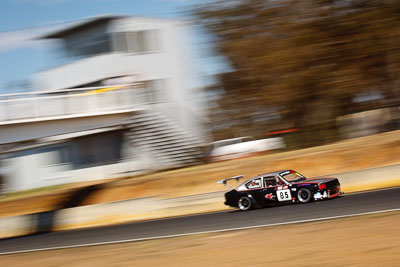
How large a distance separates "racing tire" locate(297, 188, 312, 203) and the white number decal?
28 centimetres

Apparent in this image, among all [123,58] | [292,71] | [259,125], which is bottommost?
[259,125]

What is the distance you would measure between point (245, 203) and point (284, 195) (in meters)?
1.35

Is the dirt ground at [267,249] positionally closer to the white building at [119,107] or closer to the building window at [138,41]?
the white building at [119,107]

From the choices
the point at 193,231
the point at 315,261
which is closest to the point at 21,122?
the point at 193,231

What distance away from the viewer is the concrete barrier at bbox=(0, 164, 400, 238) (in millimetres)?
18219

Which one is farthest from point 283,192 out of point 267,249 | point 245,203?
point 267,249

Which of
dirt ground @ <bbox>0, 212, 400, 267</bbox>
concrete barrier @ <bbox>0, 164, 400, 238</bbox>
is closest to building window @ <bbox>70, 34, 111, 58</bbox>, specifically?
concrete barrier @ <bbox>0, 164, 400, 238</bbox>

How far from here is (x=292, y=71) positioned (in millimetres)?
28969

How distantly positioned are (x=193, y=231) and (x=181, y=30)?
87.8 ft

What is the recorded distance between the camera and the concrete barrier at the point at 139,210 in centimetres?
1822

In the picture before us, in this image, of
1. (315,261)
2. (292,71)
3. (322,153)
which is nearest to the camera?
(315,261)

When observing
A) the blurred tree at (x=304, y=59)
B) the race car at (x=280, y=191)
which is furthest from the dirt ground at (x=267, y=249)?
the blurred tree at (x=304, y=59)

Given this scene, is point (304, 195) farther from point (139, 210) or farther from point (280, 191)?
point (139, 210)

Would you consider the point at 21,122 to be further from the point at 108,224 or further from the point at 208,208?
the point at 208,208
